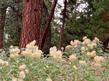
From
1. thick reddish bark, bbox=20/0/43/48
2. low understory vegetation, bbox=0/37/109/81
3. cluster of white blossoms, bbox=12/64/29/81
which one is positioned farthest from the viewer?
thick reddish bark, bbox=20/0/43/48

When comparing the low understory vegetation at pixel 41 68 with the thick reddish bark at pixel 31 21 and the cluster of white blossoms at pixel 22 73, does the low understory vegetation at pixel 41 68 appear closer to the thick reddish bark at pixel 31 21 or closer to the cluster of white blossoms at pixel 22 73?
the cluster of white blossoms at pixel 22 73

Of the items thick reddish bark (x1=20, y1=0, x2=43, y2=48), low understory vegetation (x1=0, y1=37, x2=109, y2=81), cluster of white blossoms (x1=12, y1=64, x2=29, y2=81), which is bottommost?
thick reddish bark (x1=20, y1=0, x2=43, y2=48)

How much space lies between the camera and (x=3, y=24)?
76.0 ft

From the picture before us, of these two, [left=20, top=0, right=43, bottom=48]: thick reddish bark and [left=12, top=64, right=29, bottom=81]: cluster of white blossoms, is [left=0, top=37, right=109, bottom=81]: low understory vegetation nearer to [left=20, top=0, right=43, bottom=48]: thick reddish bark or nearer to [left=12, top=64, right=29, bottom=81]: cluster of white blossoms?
[left=12, top=64, right=29, bottom=81]: cluster of white blossoms

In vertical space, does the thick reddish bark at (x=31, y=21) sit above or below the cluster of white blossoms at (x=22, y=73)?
below

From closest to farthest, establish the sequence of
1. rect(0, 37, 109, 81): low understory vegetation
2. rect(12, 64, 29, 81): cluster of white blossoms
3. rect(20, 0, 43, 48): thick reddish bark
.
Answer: rect(12, 64, 29, 81): cluster of white blossoms, rect(0, 37, 109, 81): low understory vegetation, rect(20, 0, 43, 48): thick reddish bark

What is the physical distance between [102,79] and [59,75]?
781 mm

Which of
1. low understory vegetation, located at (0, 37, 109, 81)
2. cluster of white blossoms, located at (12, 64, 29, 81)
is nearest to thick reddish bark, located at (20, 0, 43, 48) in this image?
low understory vegetation, located at (0, 37, 109, 81)

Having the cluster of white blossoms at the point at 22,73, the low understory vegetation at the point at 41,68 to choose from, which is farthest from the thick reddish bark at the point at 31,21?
the cluster of white blossoms at the point at 22,73

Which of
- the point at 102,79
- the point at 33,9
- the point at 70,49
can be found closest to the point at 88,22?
the point at 33,9

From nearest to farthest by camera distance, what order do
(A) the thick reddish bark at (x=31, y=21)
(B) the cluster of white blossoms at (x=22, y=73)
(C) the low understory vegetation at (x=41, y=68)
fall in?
(B) the cluster of white blossoms at (x=22, y=73) < (C) the low understory vegetation at (x=41, y=68) < (A) the thick reddish bark at (x=31, y=21)

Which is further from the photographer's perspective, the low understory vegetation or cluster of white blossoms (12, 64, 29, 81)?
the low understory vegetation

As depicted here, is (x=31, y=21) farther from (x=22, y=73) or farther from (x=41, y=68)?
(x=22, y=73)

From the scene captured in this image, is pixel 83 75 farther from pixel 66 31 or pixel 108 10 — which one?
pixel 66 31
